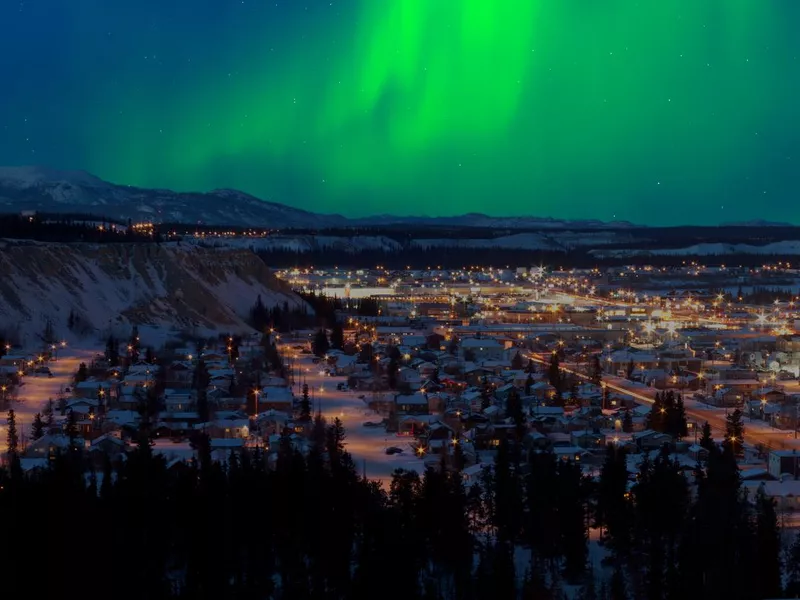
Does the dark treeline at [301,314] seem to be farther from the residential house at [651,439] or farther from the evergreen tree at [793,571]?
the evergreen tree at [793,571]

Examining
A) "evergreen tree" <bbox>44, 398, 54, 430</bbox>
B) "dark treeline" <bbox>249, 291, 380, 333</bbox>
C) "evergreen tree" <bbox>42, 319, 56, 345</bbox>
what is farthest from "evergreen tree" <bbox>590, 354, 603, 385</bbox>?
"evergreen tree" <bbox>42, 319, 56, 345</bbox>

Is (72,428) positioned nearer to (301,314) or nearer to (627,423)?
(627,423)

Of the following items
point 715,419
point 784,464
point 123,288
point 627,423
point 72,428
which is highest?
point 123,288

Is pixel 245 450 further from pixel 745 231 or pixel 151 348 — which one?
pixel 745 231

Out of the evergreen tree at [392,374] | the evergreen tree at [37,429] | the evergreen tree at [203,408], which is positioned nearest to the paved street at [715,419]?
the evergreen tree at [392,374]

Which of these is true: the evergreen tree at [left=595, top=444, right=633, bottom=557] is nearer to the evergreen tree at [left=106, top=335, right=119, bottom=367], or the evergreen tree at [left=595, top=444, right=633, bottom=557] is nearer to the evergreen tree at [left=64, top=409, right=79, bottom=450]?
the evergreen tree at [left=64, top=409, right=79, bottom=450]

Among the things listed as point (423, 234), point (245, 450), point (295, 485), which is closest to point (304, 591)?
point (295, 485)

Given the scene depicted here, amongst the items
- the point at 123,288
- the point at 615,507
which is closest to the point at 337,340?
the point at 123,288

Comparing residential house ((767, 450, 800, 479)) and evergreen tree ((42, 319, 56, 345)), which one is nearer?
residential house ((767, 450, 800, 479))
